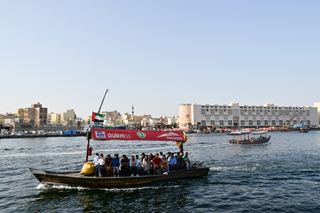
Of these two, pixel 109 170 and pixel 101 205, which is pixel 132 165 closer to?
pixel 109 170

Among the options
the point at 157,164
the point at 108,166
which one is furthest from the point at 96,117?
the point at 157,164

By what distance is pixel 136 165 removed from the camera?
26.1 meters

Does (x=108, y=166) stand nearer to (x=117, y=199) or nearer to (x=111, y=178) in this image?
(x=111, y=178)

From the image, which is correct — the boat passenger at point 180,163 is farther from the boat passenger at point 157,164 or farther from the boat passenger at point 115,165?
the boat passenger at point 115,165

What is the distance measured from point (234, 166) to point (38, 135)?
138 metres

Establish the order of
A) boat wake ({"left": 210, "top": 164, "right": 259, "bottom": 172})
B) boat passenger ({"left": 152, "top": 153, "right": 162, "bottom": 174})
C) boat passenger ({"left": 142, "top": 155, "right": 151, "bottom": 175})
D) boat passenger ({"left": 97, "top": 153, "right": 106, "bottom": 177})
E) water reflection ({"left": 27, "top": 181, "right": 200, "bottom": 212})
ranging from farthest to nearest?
boat wake ({"left": 210, "top": 164, "right": 259, "bottom": 172}) → boat passenger ({"left": 152, "top": 153, "right": 162, "bottom": 174}) → boat passenger ({"left": 142, "top": 155, "right": 151, "bottom": 175}) → boat passenger ({"left": 97, "top": 153, "right": 106, "bottom": 177}) → water reflection ({"left": 27, "top": 181, "right": 200, "bottom": 212})

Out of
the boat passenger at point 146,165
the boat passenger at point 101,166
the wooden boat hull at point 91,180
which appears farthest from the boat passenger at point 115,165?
the boat passenger at point 146,165

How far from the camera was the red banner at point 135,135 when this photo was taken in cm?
2548

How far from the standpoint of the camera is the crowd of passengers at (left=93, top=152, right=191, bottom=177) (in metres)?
25.1

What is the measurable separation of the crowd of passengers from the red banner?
1468mm

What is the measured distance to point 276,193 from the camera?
23641mm

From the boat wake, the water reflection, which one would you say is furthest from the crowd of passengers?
the boat wake

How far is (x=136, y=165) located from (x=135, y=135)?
8.40 feet

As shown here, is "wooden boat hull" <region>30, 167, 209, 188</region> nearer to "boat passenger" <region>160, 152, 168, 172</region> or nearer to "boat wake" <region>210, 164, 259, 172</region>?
"boat passenger" <region>160, 152, 168, 172</region>
